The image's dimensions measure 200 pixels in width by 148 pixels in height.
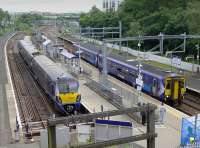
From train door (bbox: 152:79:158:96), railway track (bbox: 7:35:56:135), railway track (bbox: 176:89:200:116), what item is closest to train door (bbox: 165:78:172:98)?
train door (bbox: 152:79:158:96)

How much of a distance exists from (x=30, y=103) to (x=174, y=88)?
1223cm

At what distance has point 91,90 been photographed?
38281mm

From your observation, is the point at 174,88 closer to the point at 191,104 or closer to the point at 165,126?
the point at 191,104

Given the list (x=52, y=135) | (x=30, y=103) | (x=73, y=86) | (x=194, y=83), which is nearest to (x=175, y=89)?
(x=73, y=86)

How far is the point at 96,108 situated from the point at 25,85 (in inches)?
645

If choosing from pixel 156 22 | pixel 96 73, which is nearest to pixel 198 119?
pixel 96 73

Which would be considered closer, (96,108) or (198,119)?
(198,119)

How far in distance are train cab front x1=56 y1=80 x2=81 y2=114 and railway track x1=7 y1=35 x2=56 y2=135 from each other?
1.66 m

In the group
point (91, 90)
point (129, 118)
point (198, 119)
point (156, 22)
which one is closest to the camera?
point (198, 119)

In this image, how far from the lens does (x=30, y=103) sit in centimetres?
3562

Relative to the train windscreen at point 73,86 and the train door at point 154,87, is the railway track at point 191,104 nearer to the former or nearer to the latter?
the train door at point 154,87

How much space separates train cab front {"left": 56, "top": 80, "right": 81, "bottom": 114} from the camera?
30.6 metres

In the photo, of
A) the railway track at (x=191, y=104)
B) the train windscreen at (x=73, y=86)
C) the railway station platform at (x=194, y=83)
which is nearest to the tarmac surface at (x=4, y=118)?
the train windscreen at (x=73, y=86)

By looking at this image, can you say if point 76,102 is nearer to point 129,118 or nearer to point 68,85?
point 68,85
